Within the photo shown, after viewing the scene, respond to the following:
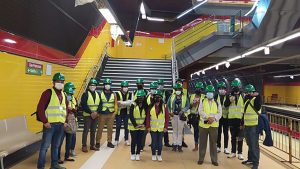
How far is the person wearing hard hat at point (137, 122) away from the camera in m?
6.32

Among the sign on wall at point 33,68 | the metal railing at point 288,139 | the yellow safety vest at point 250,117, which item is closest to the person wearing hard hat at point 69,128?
Result: the sign on wall at point 33,68

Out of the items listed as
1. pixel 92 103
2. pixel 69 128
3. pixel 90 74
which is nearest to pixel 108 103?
pixel 92 103

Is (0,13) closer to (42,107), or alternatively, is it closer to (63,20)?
(42,107)

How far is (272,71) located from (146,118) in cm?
1620

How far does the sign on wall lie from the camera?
6.89 metres

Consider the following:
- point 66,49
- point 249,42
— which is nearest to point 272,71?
point 249,42

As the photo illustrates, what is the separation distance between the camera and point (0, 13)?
206 inches

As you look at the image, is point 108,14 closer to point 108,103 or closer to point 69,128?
point 108,103

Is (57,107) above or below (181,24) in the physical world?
below

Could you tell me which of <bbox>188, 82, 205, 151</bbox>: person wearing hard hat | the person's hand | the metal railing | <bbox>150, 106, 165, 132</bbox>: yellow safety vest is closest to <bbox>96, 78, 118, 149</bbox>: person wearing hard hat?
<bbox>150, 106, 165, 132</bbox>: yellow safety vest

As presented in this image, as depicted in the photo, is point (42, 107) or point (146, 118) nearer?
point (42, 107)

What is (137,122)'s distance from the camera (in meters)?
6.36

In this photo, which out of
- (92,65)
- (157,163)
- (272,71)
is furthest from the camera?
(272,71)

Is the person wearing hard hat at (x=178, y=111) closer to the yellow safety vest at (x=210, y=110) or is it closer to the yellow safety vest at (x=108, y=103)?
the yellow safety vest at (x=210, y=110)
